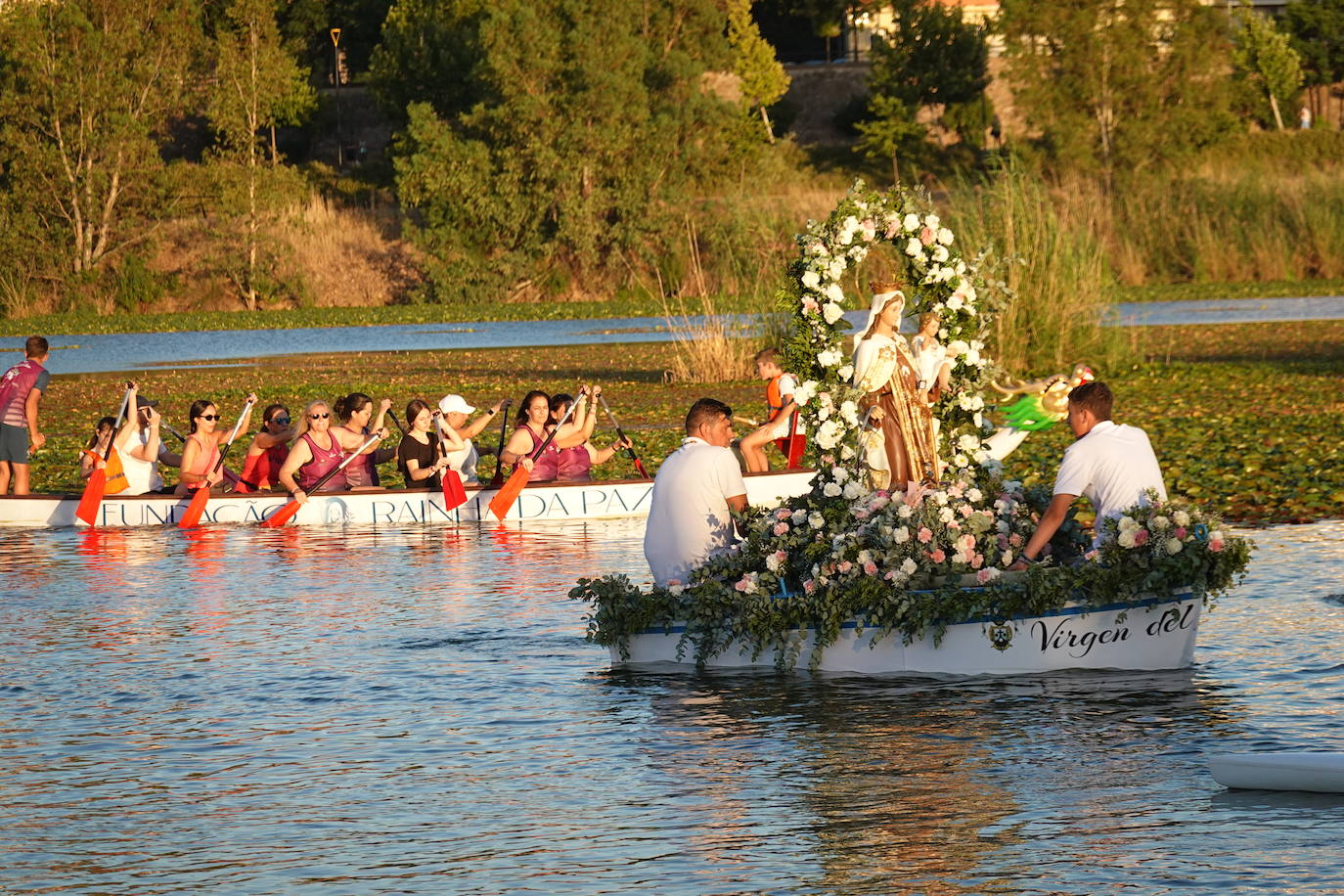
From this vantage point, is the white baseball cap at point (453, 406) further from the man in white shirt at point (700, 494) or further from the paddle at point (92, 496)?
the man in white shirt at point (700, 494)

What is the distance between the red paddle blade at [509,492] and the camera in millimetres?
20094

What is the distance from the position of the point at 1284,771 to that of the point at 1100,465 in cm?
290

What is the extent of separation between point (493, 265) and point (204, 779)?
5625cm

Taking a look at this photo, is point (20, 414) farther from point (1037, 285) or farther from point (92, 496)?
point (1037, 285)

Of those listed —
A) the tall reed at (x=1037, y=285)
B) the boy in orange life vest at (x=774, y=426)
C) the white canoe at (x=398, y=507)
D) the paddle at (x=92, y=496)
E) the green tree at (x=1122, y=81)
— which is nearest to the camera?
the boy in orange life vest at (x=774, y=426)

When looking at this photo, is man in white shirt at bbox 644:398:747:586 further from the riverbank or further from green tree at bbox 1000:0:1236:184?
green tree at bbox 1000:0:1236:184

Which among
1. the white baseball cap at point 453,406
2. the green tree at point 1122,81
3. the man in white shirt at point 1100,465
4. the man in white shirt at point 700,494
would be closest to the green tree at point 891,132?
the green tree at point 1122,81

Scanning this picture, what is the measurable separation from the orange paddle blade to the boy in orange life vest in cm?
441

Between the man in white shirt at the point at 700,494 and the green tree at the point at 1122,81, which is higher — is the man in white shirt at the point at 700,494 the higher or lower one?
the lower one

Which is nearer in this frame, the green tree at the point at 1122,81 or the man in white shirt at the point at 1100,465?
the man in white shirt at the point at 1100,465

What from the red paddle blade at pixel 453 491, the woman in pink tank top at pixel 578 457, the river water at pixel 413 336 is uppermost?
the river water at pixel 413 336

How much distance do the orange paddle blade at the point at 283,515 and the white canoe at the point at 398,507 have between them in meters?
0.15

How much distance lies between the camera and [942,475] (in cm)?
1473

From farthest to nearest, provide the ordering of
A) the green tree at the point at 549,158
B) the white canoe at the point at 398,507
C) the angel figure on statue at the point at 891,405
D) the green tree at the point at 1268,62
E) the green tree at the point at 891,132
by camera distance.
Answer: the green tree at the point at 1268,62, the green tree at the point at 891,132, the green tree at the point at 549,158, the white canoe at the point at 398,507, the angel figure on statue at the point at 891,405
